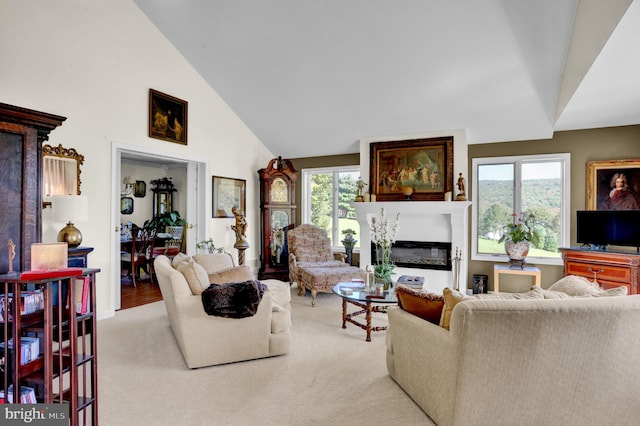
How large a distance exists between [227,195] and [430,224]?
3.60m

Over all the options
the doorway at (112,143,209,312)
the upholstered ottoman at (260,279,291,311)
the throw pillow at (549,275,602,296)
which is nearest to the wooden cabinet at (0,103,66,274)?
the upholstered ottoman at (260,279,291,311)

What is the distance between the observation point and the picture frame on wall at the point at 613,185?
14.9 ft

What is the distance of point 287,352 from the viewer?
307 centimetres

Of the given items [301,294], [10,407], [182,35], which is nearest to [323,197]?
[301,294]

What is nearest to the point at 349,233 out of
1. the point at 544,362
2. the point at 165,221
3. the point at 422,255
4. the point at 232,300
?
the point at 422,255

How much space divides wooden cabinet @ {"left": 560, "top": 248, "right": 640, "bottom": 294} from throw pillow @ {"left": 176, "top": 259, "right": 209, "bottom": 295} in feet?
15.2

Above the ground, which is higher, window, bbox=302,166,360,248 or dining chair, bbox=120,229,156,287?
window, bbox=302,166,360,248

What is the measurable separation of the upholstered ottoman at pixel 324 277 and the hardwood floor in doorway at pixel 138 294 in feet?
7.32

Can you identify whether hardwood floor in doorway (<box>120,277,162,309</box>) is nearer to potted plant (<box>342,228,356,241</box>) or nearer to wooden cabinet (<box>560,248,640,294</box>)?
potted plant (<box>342,228,356,241</box>)

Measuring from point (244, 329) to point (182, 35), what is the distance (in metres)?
4.30

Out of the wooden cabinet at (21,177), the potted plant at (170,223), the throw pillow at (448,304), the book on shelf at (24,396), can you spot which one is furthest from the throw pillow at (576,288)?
the potted plant at (170,223)

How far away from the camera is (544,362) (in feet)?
5.70

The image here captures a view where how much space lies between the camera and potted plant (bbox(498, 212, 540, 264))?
495cm

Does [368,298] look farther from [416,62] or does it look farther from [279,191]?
[279,191]
